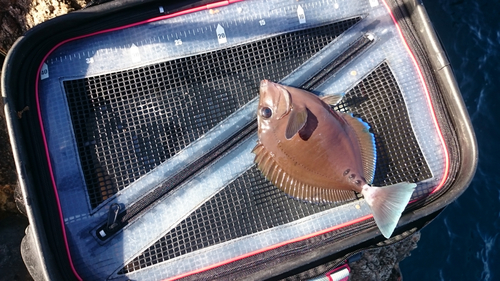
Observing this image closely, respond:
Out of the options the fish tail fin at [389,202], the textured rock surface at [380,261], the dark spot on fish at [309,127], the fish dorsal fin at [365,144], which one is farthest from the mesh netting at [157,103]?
the textured rock surface at [380,261]

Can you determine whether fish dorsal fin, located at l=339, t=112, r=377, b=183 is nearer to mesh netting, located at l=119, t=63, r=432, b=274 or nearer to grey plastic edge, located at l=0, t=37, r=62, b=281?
mesh netting, located at l=119, t=63, r=432, b=274

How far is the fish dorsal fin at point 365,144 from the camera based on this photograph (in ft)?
12.8

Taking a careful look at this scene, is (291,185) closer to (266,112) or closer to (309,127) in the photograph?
(309,127)

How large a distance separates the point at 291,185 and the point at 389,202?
0.96 m

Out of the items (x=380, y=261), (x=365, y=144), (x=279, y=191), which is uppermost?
(x=365, y=144)

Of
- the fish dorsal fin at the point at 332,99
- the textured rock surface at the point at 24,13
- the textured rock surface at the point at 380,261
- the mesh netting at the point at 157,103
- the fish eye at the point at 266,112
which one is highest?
the textured rock surface at the point at 24,13

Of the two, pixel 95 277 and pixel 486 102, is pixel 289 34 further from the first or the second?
pixel 486 102

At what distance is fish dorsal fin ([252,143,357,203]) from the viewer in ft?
12.6

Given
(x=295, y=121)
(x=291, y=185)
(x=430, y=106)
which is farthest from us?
(x=430, y=106)

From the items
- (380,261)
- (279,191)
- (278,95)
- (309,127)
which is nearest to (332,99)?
(309,127)

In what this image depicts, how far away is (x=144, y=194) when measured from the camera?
4.14 metres

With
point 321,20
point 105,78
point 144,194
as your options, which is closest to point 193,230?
point 144,194

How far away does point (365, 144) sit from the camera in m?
3.96

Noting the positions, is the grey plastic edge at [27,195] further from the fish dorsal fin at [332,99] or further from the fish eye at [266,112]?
the fish dorsal fin at [332,99]
